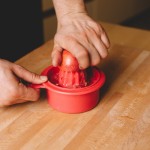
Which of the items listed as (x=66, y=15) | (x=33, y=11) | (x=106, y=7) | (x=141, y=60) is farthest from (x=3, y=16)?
(x=106, y=7)

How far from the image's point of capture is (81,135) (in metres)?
0.66

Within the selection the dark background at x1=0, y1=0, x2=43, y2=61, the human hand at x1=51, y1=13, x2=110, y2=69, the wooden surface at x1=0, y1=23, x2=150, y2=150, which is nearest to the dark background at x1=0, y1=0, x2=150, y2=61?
the dark background at x1=0, y1=0, x2=43, y2=61

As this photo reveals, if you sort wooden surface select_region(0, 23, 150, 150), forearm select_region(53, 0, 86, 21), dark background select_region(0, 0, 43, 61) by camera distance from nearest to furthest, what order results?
wooden surface select_region(0, 23, 150, 150) → forearm select_region(53, 0, 86, 21) → dark background select_region(0, 0, 43, 61)

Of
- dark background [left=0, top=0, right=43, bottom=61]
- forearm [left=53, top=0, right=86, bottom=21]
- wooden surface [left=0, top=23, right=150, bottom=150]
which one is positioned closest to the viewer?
wooden surface [left=0, top=23, right=150, bottom=150]

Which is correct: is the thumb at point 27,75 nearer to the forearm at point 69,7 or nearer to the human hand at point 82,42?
the human hand at point 82,42

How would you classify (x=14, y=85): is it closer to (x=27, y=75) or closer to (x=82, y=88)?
(x=27, y=75)

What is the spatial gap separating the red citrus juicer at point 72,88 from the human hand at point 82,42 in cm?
2

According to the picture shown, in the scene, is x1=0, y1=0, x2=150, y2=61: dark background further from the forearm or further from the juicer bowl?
the juicer bowl

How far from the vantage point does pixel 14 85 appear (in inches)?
27.3

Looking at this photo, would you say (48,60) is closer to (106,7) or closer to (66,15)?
(66,15)

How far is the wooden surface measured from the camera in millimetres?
636

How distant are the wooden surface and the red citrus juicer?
0.08ft

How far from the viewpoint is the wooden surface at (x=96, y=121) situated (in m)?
0.64

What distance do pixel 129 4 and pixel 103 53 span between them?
2.74 metres
